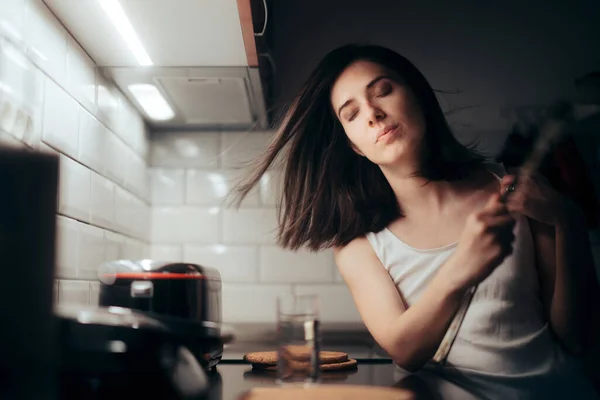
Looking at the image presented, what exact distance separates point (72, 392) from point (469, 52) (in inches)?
39.5

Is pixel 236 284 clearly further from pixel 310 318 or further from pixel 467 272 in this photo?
pixel 467 272

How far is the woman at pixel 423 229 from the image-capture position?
1.10 metres

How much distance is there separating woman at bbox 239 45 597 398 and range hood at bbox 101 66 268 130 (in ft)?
0.30

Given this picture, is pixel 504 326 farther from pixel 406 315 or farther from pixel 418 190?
pixel 418 190

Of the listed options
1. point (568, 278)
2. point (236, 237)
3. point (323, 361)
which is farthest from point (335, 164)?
point (568, 278)

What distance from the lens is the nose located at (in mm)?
1165

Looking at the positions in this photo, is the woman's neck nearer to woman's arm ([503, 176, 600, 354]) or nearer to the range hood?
woman's arm ([503, 176, 600, 354])

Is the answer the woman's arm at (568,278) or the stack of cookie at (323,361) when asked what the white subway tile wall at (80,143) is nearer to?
the stack of cookie at (323,361)

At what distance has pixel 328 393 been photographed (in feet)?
2.59

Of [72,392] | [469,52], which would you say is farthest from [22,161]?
[469,52]

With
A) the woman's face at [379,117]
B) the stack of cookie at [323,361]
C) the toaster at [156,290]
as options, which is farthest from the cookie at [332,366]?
the woman's face at [379,117]

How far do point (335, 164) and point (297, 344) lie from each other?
0.43 metres

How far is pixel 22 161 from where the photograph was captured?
2.16ft

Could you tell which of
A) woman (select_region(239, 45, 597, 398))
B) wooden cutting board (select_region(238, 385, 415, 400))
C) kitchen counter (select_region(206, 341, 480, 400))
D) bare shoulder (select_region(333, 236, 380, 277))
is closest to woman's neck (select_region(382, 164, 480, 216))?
woman (select_region(239, 45, 597, 398))
